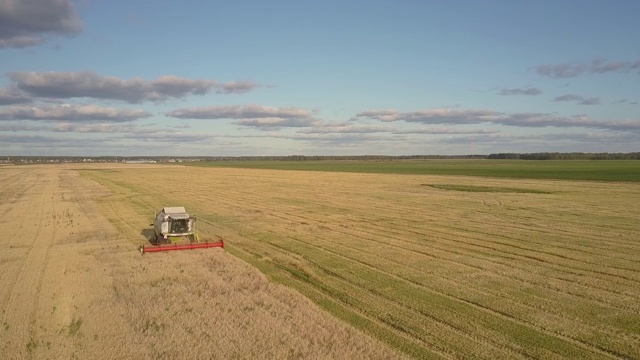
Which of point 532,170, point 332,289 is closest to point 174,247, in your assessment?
point 332,289

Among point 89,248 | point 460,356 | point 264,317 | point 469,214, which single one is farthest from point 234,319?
point 469,214

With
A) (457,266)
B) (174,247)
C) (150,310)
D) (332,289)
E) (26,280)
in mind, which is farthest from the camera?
(174,247)

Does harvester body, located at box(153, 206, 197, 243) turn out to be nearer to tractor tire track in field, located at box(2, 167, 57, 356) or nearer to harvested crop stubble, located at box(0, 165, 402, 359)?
harvested crop stubble, located at box(0, 165, 402, 359)

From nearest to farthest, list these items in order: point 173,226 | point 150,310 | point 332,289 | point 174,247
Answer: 1. point 150,310
2. point 332,289
3. point 174,247
4. point 173,226

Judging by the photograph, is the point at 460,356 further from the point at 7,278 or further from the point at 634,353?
the point at 7,278

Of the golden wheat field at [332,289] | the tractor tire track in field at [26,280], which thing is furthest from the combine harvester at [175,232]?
the tractor tire track in field at [26,280]

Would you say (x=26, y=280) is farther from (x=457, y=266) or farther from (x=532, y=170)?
(x=532, y=170)
